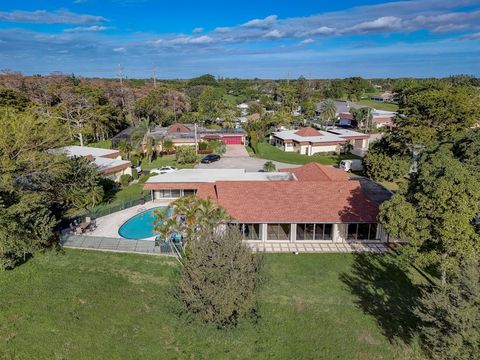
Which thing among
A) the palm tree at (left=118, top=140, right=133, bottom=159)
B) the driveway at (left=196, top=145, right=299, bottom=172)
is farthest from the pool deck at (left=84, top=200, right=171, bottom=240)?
the palm tree at (left=118, top=140, right=133, bottom=159)

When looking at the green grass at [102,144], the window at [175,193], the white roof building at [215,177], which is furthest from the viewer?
the green grass at [102,144]

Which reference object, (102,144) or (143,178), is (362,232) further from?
(102,144)

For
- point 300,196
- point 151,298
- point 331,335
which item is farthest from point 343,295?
point 151,298

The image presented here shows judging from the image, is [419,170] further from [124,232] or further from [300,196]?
[124,232]

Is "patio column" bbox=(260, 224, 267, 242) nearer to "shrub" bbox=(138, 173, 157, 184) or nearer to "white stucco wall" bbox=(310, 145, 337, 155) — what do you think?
"shrub" bbox=(138, 173, 157, 184)

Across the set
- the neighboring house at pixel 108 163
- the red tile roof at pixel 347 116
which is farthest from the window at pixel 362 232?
A: the red tile roof at pixel 347 116

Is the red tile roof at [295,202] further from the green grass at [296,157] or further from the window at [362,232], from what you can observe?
the green grass at [296,157]

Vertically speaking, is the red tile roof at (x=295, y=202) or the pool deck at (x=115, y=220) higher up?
the red tile roof at (x=295, y=202)
